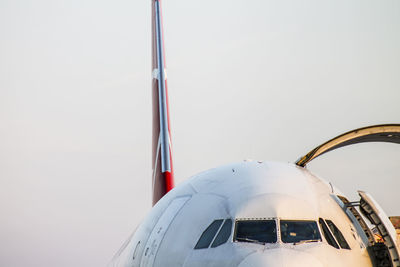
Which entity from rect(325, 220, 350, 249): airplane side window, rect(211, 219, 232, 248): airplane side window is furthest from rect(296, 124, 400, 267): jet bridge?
rect(211, 219, 232, 248): airplane side window

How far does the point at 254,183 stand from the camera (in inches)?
354

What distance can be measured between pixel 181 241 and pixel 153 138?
1406cm

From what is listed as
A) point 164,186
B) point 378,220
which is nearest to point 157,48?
→ point 164,186

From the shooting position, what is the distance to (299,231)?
8.09 metres

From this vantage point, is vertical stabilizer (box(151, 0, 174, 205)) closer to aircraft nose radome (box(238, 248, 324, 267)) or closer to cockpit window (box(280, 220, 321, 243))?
cockpit window (box(280, 220, 321, 243))

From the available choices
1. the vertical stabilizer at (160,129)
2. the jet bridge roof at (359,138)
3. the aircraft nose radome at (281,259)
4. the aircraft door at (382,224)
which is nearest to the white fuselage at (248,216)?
the aircraft nose radome at (281,259)

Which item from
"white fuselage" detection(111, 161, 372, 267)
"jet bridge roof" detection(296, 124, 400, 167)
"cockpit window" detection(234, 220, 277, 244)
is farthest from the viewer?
"jet bridge roof" detection(296, 124, 400, 167)

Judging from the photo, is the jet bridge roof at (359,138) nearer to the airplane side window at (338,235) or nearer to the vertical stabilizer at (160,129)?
the airplane side window at (338,235)

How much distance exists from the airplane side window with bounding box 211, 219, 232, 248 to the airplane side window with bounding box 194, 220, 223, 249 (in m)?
0.09

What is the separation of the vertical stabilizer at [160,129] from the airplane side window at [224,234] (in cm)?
1233

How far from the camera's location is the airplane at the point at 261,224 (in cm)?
779

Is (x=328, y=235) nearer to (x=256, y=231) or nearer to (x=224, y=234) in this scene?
(x=256, y=231)

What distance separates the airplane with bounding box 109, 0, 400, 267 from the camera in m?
7.79

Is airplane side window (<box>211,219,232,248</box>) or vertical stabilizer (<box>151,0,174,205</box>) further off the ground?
vertical stabilizer (<box>151,0,174,205</box>)
